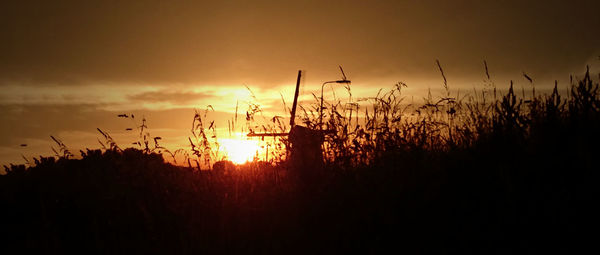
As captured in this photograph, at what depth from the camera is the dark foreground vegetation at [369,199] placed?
2.87 metres

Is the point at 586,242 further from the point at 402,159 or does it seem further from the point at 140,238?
the point at 140,238

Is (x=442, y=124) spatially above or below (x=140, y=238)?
above

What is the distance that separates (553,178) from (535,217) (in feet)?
1.62

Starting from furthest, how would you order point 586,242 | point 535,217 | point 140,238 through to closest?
point 140,238 < point 535,217 < point 586,242

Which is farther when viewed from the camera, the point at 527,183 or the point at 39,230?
the point at 39,230

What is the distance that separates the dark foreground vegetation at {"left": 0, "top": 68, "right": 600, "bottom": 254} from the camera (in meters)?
2.87

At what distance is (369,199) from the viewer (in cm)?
354

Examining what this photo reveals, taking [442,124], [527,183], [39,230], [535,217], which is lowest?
[39,230]

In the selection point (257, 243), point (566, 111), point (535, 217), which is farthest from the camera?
point (566, 111)

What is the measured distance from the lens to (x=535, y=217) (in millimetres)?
2803

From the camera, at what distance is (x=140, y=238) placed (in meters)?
3.66

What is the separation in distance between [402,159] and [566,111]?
177 cm

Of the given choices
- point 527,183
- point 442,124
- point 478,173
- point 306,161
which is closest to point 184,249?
point 306,161

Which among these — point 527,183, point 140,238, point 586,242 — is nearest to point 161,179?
point 140,238
